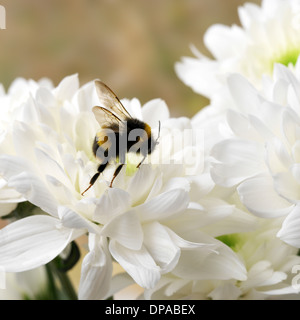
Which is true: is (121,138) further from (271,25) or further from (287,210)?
(271,25)

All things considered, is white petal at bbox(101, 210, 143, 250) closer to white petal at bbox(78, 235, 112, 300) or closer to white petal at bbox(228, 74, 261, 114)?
white petal at bbox(78, 235, 112, 300)

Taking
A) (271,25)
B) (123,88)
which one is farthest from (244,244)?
(123,88)

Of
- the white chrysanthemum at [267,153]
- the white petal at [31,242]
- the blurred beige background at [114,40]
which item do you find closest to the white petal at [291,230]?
the white chrysanthemum at [267,153]

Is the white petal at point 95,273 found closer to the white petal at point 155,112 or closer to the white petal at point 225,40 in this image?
the white petal at point 155,112

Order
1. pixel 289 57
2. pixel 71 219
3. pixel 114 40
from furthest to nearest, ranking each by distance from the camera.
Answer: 1. pixel 114 40
2. pixel 289 57
3. pixel 71 219

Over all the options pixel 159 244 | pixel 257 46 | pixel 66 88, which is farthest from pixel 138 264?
pixel 257 46

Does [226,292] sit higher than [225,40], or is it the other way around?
[225,40]

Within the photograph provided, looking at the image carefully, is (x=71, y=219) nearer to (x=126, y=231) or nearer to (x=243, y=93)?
(x=126, y=231)
